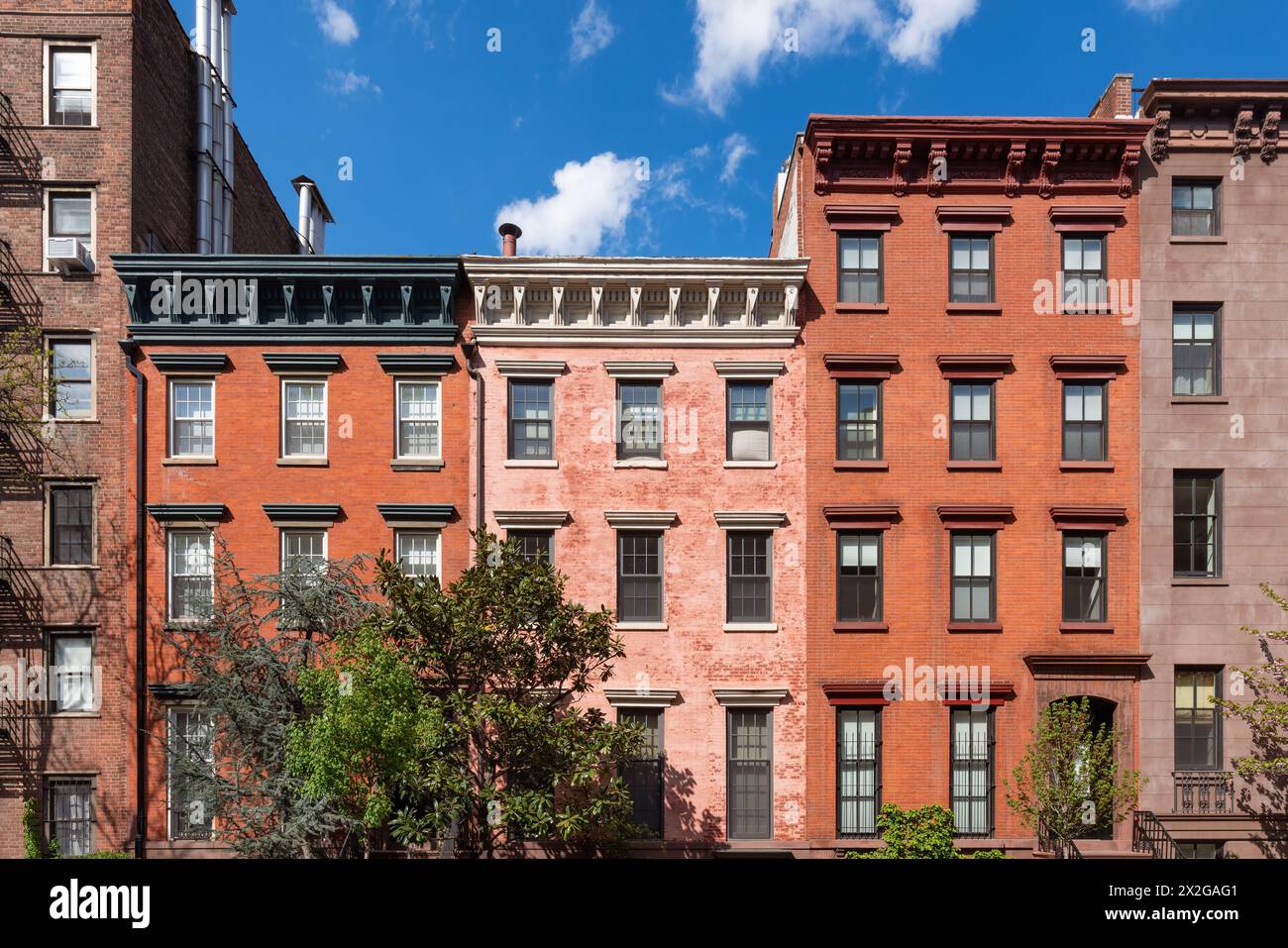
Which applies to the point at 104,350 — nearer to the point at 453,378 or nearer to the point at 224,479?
the point at 224,479

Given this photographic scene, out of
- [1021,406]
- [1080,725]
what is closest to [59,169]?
[1021,406]

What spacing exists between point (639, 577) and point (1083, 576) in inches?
459

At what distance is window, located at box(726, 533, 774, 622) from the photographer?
19641 mm

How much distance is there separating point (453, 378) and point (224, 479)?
21.3ft

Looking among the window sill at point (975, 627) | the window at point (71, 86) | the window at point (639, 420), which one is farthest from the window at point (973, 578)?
the window at point (71, 86)

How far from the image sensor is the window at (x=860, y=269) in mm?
20344

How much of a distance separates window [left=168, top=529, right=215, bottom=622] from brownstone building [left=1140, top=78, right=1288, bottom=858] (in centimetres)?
2429

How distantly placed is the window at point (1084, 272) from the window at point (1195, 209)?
87.8 inches

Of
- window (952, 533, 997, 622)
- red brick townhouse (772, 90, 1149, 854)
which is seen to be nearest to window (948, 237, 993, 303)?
red brick townhouse (772, 90, 1149, 854)

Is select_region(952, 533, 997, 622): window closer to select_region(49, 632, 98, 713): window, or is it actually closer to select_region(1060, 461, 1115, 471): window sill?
select_region(1060, 461, 1115, 471): window sill

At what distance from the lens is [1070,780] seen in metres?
17.8

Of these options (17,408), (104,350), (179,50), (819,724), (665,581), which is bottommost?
(819,724)

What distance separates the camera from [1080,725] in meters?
17.9

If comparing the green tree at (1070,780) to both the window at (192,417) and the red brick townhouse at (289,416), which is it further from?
the window at (192,417)
